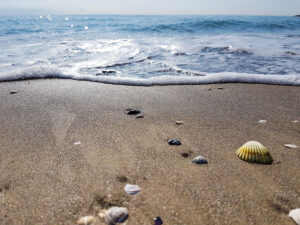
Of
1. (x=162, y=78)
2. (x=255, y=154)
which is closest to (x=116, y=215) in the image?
(x=255, y=154)

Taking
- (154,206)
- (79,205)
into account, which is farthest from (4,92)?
(154,206)

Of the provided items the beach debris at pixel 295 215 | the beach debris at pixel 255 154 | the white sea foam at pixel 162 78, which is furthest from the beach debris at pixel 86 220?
the white sea foam at pixel 162 78

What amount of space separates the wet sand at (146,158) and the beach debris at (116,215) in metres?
0.05

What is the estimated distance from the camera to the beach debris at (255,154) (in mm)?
2354

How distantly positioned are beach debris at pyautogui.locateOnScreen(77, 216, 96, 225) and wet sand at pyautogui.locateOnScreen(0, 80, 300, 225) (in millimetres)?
44

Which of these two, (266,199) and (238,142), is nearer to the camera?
(266,199)

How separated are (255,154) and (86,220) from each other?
165 centimetres

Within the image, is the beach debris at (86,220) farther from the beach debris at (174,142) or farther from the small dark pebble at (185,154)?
the beach debris at (174,142)

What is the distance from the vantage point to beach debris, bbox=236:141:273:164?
2.35 metres

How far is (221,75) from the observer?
5543 millimetres

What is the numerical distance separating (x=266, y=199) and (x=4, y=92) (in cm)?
447

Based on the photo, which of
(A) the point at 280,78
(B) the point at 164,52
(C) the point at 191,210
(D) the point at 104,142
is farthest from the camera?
(B) the point at 164,52

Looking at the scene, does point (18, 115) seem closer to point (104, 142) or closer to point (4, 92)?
point (4, 92)

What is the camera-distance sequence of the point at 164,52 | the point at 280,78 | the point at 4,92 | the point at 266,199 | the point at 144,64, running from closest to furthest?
the point at 266,199
the point at 4,92
the point at 280,78
the point at 144,64
the point at 164,52
